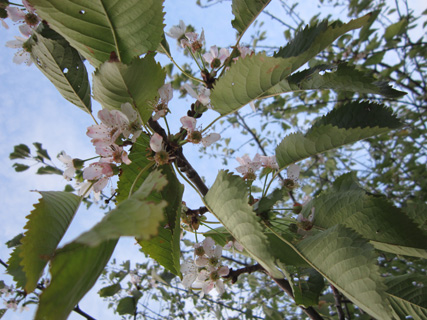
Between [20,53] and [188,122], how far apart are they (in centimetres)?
90

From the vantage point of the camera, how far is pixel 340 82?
29.5 inches

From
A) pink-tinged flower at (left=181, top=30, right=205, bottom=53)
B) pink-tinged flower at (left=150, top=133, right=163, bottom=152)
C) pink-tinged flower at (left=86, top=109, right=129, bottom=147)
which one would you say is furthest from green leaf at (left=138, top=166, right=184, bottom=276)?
pink-tinged flower at (left=181, top=30, right=205, bottom=53)

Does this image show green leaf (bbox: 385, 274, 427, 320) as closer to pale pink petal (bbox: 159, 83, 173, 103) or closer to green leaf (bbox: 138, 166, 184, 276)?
green leaf (bbox: 138, 166, 184, 276)

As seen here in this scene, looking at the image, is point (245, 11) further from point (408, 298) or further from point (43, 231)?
point (408, 298)

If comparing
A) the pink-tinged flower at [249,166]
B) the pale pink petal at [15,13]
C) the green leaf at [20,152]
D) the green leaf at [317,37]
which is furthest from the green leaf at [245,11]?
the green leaf at [20,152]

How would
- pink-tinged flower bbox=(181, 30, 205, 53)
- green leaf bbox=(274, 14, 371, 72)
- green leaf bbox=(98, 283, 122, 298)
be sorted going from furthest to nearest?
green leaf bbox=(98, 283, 122, 298) → pink-tinged flower bbox=(181, 30, 205, 53) → green leaf bbox=(274, 14, 371, 72)

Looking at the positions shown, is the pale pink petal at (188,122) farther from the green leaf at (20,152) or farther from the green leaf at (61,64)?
the green leaf at (20,152)

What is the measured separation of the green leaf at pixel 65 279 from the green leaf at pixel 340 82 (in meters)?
0.63

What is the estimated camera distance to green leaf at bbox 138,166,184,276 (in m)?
0.76

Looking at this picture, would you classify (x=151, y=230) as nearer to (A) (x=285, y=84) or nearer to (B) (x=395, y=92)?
(A) (x=285, y=84)

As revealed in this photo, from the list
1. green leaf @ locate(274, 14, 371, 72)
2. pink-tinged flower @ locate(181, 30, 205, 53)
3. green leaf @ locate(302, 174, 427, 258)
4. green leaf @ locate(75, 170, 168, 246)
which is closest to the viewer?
green leaf @ locate(75, 170, 168, 246)

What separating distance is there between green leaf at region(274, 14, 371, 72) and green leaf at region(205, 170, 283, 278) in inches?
11.9

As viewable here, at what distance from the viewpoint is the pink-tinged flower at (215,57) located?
1143 millimetres

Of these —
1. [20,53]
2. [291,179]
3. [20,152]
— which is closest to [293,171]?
[291,179]
